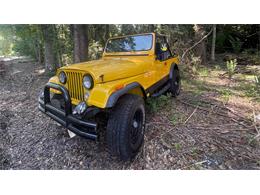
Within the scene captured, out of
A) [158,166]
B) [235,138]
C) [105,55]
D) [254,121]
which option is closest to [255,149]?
[235,138]

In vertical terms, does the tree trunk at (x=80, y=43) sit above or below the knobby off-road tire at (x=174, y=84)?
above

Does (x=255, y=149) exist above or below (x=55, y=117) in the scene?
below

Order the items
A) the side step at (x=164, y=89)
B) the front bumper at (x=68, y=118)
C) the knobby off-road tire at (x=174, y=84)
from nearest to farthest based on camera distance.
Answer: the front bumper at (x=68, y=118) → the side step at (x=164, y=89) → the knobby off-road tire at (x=174, y=84)

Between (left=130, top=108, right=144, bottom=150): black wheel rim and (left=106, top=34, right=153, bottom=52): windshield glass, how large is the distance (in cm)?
146

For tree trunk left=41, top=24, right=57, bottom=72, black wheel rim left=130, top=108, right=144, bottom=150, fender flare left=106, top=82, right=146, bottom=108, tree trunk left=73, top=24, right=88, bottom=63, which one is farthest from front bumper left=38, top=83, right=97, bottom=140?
tree trunk left=41, top=24, right=57, bottom=72

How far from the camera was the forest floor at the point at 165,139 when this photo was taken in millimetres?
2562

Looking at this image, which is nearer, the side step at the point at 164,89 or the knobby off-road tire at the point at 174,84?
the side step at the point at 164,89

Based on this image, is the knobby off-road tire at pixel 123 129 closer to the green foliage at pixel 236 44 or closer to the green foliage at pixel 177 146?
the green foliage at pixel 177 146

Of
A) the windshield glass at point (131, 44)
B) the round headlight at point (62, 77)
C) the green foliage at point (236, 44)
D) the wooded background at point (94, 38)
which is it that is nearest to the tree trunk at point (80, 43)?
the wooded background at point (94, 38)

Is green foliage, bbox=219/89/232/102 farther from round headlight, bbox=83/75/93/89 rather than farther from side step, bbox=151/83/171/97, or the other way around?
round headlight, bbox=83/75/93/89

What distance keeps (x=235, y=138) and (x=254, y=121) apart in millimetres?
744

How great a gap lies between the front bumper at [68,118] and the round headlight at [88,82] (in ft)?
0.85

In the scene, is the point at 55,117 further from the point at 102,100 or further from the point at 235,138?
the point at 235,138

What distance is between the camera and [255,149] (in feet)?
9.05
